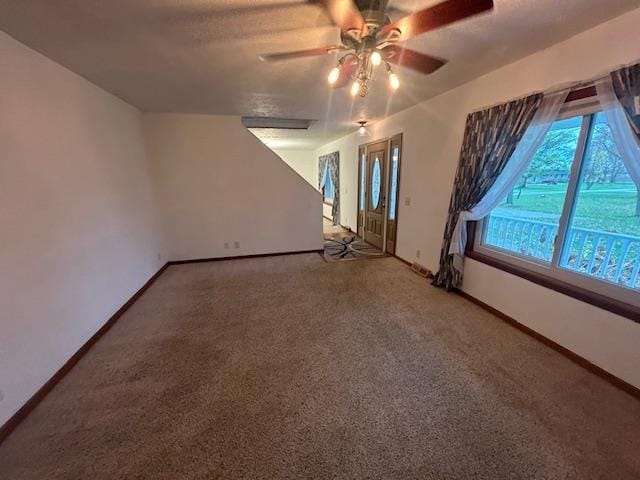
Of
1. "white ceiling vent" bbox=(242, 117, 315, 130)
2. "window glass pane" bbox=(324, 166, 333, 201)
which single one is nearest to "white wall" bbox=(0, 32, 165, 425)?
"white ceiling vent" bbox=(242, 117, 315, 130)

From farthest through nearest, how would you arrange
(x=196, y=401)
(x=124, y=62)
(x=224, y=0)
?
(x=124, y=62)
(x=196, y=401)
(x=224, y=0)

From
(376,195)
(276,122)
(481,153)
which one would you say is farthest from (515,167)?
(276,122)

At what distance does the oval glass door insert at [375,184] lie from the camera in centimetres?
503

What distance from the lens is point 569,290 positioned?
2.12m

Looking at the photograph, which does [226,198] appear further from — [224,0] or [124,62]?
[224,0]

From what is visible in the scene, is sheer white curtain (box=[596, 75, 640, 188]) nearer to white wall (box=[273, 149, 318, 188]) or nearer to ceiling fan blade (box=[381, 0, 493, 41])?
ceiling fan blade (box=[381, 0, 493, 41])

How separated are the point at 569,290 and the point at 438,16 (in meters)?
2.17

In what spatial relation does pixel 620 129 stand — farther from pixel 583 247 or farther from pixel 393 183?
pixel 393 183

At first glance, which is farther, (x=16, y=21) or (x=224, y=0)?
(x=16, y=21)

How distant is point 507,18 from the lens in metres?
1.67

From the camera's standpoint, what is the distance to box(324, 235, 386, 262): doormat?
188 inches

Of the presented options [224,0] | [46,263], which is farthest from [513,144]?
[46,263]

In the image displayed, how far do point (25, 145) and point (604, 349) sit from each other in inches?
165

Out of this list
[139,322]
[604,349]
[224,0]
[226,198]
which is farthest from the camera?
[226,198]
